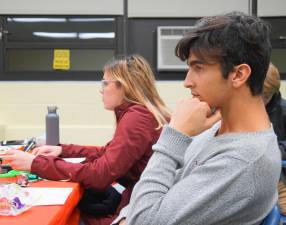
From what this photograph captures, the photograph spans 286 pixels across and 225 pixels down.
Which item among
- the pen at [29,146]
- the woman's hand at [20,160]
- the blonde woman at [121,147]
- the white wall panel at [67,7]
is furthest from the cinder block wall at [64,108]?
the woman's hand at [20,160]

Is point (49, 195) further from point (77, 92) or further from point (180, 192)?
point (77, 92)

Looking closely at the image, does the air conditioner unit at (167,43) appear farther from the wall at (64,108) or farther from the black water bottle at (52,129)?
the black water bottle at (52,129)

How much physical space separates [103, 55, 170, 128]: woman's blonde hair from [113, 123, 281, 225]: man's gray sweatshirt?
2.74ft

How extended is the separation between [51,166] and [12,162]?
6.1 inches

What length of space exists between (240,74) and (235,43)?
0.23 ft

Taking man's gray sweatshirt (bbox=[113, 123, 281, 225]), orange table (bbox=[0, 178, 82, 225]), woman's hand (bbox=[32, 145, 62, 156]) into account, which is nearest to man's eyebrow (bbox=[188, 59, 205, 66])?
man's gray sweatshirt (bbox=[113, 123, 281, 225])

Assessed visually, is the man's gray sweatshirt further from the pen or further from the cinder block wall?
the cinder block wall

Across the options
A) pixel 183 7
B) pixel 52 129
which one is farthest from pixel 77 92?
pixel 52 129

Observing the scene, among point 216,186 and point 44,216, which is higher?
point 216,186

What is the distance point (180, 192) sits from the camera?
33.7 inches

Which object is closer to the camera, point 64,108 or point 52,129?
point 52,129

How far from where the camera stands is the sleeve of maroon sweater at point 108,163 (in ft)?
5.00

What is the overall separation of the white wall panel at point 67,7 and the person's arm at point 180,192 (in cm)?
289

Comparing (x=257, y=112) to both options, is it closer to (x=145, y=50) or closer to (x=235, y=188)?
(x=235, y=188)
